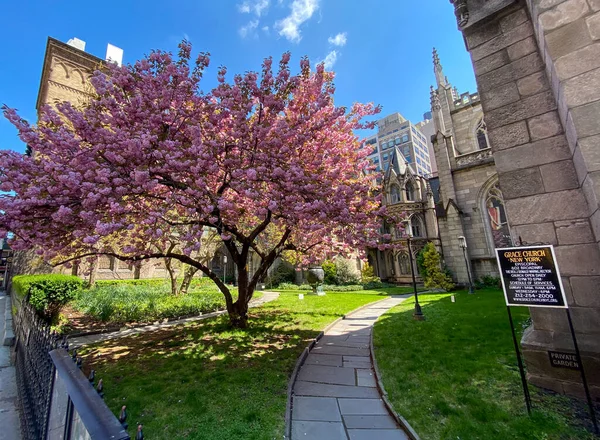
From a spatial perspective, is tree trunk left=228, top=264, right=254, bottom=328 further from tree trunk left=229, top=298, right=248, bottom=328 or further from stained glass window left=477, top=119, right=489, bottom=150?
stained glass window left=477, top=119, right=489, bottom=150

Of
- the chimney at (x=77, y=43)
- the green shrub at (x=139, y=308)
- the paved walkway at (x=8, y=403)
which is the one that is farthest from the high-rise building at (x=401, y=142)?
the paved walkway at (x=8, y=403)

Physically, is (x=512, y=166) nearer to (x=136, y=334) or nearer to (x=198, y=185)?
(x=198, y=185)

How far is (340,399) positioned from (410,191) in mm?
28580

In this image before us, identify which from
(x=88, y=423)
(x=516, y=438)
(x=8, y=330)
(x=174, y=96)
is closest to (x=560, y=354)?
(x=516, y=438)

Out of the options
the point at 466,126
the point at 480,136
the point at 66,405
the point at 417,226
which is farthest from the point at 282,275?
the point at 66,405

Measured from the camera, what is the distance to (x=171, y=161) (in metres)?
5.73

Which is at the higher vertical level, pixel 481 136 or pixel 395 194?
pixel 481 136

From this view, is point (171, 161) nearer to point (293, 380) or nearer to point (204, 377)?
point (204, 377)

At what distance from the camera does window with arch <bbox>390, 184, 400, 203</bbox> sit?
30.9 metres

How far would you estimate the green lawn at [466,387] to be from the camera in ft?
12.0

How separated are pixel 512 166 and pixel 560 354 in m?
3.35

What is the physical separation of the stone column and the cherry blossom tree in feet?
11.7

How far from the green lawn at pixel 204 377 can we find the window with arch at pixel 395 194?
2420 cm

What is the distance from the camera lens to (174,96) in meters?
6.90
